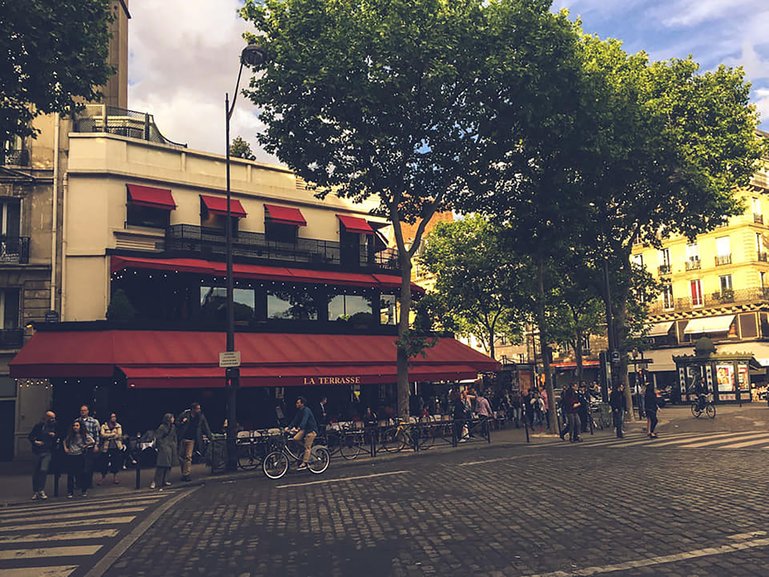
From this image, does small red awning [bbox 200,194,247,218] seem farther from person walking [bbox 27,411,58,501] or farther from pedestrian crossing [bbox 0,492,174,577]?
pedestrian crossing [bbox 0,492,174,577]

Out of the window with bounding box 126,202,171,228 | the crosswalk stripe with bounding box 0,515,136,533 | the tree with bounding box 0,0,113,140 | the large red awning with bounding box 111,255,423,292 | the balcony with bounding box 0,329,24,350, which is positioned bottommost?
the crosswalk stripe with bounding box 0,515,136,533

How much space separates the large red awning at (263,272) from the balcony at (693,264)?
3200 cm

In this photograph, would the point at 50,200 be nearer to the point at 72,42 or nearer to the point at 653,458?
the point at 72,42

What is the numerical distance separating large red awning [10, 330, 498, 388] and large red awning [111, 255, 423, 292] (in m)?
2.02

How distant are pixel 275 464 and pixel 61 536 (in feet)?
21.8

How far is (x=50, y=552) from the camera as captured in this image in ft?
27.7

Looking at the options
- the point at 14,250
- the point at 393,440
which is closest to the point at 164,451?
the point at 393,440

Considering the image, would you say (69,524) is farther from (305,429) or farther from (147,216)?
(147,216)

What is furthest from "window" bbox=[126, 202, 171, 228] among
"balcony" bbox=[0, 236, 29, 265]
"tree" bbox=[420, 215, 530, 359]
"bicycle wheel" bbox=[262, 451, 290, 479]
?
"tree" bbox=[420, 215, 530, 359]

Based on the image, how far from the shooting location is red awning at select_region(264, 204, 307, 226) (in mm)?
26172

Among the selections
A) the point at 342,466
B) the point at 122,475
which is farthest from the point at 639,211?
the point at 122,475

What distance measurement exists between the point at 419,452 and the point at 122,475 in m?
8.08

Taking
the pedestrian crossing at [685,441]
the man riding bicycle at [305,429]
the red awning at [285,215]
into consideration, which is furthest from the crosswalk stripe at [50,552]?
the red awning at [285,215]

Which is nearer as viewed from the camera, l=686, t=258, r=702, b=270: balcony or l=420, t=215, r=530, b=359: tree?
l=420, t=215, r=530, b=359: tree
